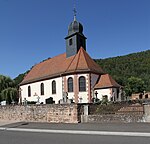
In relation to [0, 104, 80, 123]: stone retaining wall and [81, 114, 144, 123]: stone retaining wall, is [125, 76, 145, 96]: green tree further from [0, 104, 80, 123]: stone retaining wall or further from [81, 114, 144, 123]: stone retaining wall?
[81, 114, 144, 123]: stone retaining wall

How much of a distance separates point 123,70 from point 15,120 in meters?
80.6

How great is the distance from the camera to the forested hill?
313 ft

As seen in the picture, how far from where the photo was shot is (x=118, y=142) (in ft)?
34.3

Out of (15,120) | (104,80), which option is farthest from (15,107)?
(104,80)

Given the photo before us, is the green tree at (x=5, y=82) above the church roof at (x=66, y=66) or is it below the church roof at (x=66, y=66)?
below

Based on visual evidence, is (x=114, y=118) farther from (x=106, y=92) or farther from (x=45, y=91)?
(x=45, y=91)

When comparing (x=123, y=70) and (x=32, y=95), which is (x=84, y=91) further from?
(x=123, y=70)

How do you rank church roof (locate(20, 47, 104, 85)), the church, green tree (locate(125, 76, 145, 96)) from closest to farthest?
the church < church roof (locate(20, 47, 104, 85)) < green tree (locate(125, 76, 145, 96))

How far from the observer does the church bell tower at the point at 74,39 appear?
42.5m

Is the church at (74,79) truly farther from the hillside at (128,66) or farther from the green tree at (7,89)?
the hillside at (128,66)

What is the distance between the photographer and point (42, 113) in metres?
23.5

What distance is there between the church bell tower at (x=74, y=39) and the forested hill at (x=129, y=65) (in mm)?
46311

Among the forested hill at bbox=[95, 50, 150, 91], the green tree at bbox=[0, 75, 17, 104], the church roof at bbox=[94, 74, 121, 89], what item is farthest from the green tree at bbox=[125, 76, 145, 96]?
the church roof at bbox=[94, 74, 121, 89]

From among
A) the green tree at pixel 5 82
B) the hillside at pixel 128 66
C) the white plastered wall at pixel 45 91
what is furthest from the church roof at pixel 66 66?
the hillside at pixel 128 66
